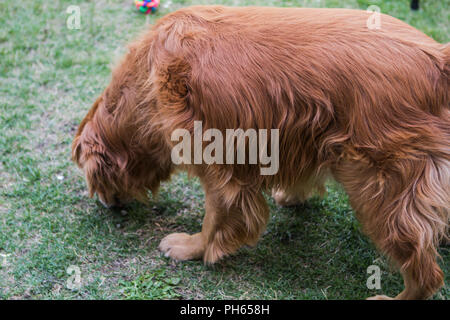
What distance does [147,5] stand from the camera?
6.46 meters

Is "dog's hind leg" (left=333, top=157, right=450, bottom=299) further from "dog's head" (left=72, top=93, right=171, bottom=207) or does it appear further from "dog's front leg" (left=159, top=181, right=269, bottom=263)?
"dog's head" (left=72, top=93, right=171, bottom=207)

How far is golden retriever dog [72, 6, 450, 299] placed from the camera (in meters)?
2.65

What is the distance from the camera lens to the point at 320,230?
3.97 m

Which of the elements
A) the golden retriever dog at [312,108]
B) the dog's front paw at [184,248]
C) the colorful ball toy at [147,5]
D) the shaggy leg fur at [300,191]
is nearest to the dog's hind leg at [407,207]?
the golden retriever dog at [312,108]

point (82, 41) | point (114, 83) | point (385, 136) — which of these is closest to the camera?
point (385, 136)

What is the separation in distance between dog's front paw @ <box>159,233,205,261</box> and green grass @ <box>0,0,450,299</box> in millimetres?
61

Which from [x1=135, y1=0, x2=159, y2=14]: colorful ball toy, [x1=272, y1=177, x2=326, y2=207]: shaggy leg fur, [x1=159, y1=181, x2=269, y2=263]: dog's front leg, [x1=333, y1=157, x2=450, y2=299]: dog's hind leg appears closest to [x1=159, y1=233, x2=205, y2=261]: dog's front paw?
[x1=159, y1=181, x2=269, y2=263]: dog's front leg

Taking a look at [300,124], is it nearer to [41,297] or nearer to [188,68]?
[188,68]

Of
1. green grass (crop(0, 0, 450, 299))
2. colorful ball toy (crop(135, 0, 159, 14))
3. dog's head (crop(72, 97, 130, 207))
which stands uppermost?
colorful ball toy (crop(135, 0, 159, 14))

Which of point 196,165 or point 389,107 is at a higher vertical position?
point 389,107

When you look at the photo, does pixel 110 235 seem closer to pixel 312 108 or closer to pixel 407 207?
pixel 312 108
